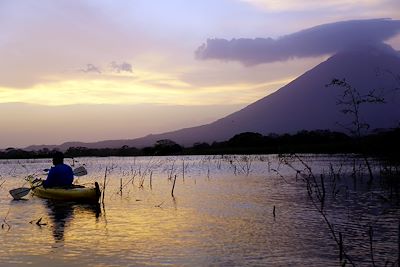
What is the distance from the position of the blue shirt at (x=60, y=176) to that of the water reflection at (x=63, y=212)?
0.69 metres

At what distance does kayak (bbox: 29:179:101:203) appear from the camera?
672 inches

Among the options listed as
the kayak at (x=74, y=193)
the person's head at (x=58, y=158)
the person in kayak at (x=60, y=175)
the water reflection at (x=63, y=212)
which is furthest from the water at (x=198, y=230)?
the person's head at (x=58, y=158)

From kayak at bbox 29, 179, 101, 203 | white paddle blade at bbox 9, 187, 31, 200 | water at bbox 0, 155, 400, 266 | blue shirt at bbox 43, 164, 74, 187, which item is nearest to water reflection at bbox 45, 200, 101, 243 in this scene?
water at bbox 0, 155, 400, 266

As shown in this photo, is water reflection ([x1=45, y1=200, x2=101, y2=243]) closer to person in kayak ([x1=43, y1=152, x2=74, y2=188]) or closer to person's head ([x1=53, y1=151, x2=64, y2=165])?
person in kayak ([x1=43, y1=152, x2=74, y2=188])

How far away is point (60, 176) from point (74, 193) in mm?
1383

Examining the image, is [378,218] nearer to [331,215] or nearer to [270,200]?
[331,215]

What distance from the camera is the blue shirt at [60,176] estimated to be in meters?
18.4

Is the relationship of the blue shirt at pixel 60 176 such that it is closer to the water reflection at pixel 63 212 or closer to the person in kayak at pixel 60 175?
the person in kayak at pixel 60 175

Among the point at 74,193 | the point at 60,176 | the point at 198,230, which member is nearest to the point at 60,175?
the point at 60,176

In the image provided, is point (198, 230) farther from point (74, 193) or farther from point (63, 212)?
point (74, 193)

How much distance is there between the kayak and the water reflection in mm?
232

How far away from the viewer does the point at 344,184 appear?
22.1 m

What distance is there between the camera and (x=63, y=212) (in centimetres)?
1560

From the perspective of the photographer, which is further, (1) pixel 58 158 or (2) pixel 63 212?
(1) pixel 58 158
